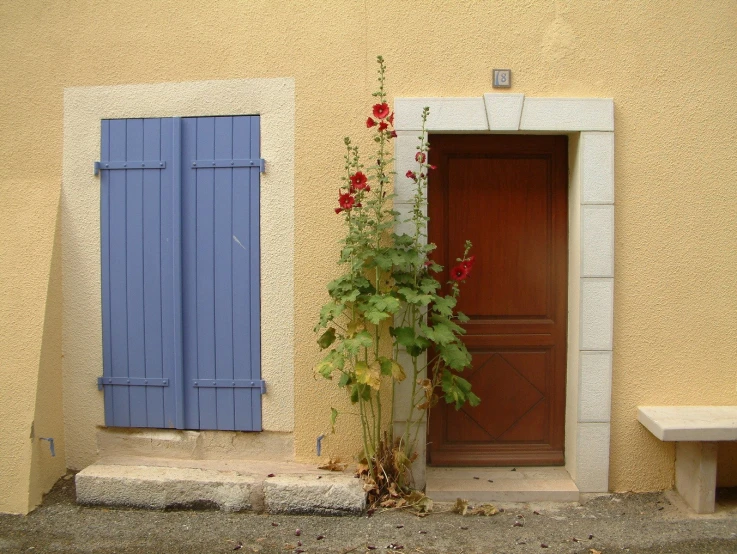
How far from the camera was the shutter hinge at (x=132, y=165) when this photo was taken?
3785mm

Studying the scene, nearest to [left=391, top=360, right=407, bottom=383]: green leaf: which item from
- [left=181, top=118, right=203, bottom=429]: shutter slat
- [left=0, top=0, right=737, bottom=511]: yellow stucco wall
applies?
[left=0, top=0, right=737, bottom=511]: yellow stucco wall

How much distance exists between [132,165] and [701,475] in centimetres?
389

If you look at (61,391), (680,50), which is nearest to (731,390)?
(680,50)

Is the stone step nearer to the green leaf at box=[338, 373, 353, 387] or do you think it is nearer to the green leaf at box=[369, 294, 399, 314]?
the green leaf at box=[338, 373, 353, 387]

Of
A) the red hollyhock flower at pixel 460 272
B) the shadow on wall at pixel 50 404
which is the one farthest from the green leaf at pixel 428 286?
the shadow on wall at pixel 50 404

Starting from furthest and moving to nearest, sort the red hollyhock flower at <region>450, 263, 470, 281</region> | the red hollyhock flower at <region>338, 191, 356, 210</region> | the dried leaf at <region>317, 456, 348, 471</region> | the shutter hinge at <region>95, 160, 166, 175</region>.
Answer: the shutter hinge at <region>95, 160, 166, 175</region> < the dried leaf at <region>317, 456, 348, 471</region> < the red hollyhock flower at <region>450, 263, 470, 281</region> < the red hollyhock flower at <region>338, 191, 356, 210</region>

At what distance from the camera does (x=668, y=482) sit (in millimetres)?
3689

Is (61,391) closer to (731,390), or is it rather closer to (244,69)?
(244,69)

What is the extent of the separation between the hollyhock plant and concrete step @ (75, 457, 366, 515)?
20cm

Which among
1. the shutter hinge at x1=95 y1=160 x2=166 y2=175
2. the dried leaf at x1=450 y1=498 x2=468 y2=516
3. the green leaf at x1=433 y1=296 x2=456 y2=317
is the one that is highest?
the shutter hinge at x1=95 y1=160 x2=166 y2=175

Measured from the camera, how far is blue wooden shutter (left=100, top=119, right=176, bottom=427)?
3.80 metres

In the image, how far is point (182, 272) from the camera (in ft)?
12.5

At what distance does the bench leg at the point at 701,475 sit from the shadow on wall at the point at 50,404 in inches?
151

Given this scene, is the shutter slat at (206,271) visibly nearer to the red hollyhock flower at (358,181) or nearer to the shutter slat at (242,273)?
the shutter slat at (242,273)
